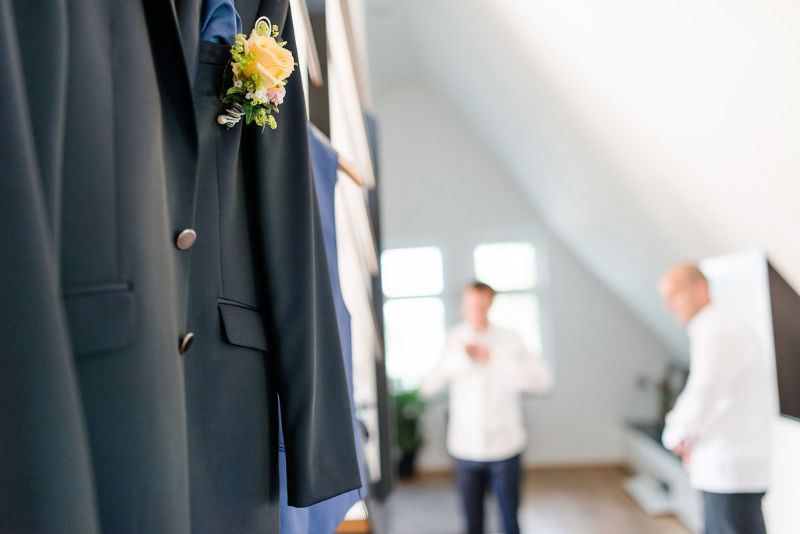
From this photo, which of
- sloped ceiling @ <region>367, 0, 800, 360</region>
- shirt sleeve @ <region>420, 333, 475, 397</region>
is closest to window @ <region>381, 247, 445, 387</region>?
sloped ceiling @ <region>367, 0, 800, 360</region>

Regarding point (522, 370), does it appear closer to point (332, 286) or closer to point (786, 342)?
point (786, 342)

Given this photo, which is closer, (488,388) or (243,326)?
(243,326)

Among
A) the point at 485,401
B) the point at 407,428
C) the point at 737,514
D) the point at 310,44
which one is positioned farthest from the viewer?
the point at 407,428

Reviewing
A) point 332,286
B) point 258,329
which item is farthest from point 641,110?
point 258,329

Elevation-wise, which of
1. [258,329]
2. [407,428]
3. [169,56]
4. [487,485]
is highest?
[169,56]

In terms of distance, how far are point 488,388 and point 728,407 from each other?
115 centimetres

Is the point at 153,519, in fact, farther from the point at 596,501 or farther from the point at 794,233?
the point at 596,501

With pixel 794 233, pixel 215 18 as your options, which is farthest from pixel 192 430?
pixel 794 233

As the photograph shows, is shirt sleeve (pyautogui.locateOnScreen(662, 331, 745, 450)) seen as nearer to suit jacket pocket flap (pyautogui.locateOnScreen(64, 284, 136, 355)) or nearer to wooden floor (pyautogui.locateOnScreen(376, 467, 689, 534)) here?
wooden floor (pyautogui.locateOnScreen(376, 467, 689, 534))

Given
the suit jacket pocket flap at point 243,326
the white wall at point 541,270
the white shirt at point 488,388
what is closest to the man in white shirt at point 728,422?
the white shirt at point 488,388

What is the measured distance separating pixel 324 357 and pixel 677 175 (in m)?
2.27

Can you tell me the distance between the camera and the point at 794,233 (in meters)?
2.22

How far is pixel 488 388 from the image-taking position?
319cm

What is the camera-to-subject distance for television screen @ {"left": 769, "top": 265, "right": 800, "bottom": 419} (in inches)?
96.3
